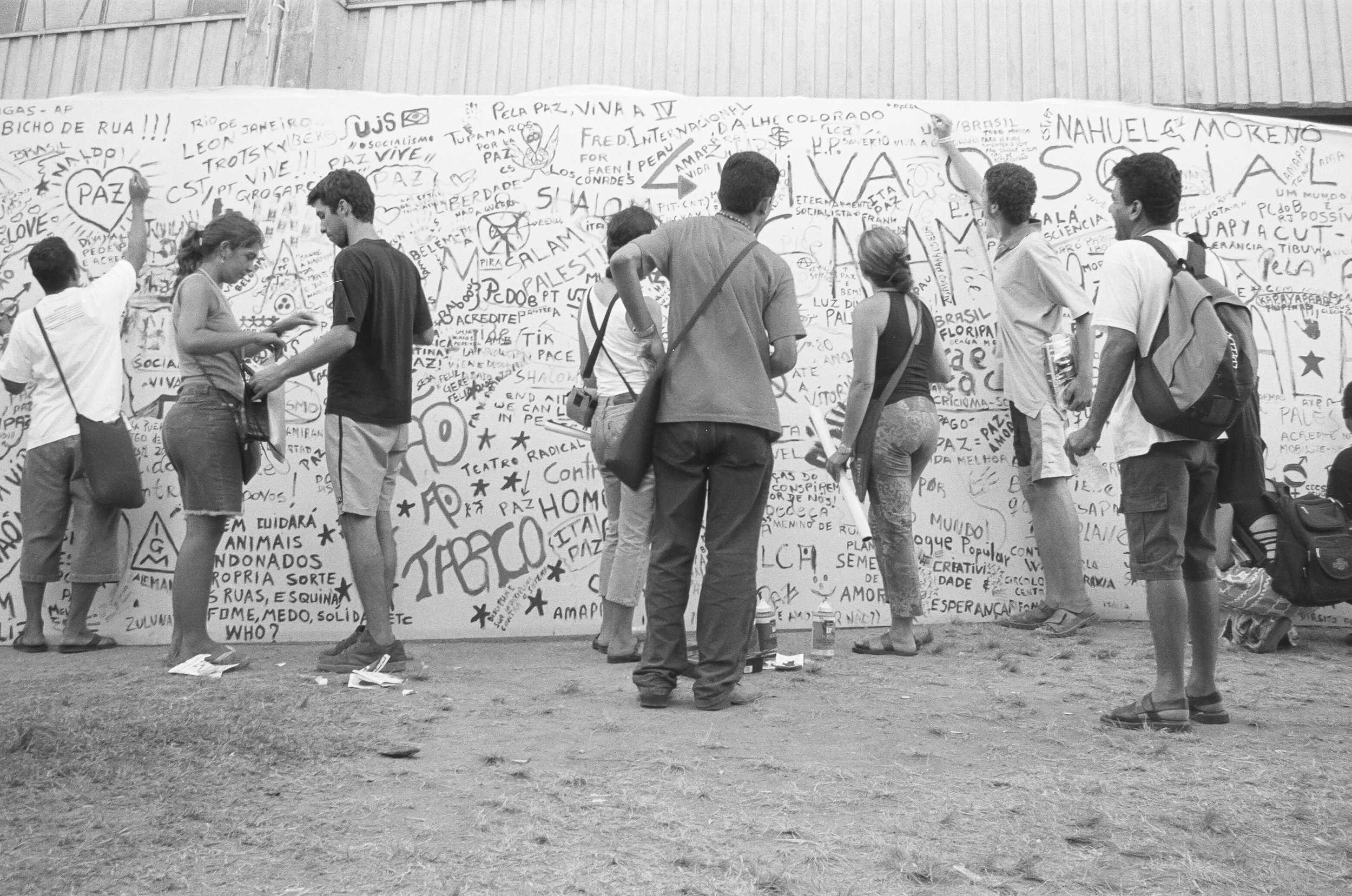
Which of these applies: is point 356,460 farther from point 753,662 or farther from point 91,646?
point 91,646

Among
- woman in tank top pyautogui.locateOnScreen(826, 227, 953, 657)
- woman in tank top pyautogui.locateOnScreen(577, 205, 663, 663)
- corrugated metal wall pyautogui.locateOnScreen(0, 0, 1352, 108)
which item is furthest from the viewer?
corrugated metal wall pyautogui.locateOnScreen(0, 0, 1352, 108)

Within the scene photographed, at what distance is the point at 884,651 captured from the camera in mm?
5391

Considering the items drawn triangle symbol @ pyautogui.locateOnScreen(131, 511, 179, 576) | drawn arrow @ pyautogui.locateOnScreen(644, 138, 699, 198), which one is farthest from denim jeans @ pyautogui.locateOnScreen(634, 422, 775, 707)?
drawn triangle symbol @ pyautogui.locateOnScreen(131, 511, 179, 576)

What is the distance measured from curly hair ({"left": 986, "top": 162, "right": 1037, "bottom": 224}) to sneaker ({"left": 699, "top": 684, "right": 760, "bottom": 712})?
2.85m

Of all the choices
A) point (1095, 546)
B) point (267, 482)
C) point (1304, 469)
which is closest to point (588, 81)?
point (267, 482)

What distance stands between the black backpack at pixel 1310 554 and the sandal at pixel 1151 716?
1.76m

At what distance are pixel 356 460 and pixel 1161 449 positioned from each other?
3073 mm

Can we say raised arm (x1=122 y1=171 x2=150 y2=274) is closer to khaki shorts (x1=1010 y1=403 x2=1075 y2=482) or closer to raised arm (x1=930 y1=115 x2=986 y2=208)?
raised arm (x1=930 y1=115 x2=986 y2=208)

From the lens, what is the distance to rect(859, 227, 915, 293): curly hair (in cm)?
526

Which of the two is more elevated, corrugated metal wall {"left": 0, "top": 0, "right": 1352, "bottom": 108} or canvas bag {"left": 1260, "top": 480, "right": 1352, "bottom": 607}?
corrugated metal wall {"left": 0, "top": 0, "right": 1352, "bottom": 108}

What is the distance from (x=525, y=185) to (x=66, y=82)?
4.91m

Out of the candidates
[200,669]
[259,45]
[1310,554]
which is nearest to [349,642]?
[200,669]

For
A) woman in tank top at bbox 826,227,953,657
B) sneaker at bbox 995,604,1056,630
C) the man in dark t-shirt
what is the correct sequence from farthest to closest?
sneaker at bbox 995,604,1056,630
woman in tank top at bbox 826,227,953,657
the man in dark t-shirt

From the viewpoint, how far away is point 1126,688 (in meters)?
4.56
